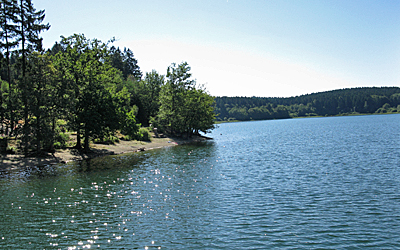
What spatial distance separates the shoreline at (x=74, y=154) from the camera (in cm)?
3722

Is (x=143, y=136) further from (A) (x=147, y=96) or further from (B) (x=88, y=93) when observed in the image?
(A) (x=147, y=96)

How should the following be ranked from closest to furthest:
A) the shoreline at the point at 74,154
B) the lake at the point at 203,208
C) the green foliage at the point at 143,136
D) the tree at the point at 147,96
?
the lake at the point at 203,208, the shoreline at the point at 74,154, the green foliage at the point at 143,136, the tree at the point at 147,96

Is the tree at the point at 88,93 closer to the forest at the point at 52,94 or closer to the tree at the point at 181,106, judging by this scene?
the forest at the point at 52,94

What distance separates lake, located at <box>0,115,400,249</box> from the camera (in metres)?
15.1

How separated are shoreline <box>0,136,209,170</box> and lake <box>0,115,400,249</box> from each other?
12.7ft

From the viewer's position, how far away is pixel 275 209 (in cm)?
1998

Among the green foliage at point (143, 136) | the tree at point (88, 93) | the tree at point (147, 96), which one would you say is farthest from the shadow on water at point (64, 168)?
the tree at point (147, 96)

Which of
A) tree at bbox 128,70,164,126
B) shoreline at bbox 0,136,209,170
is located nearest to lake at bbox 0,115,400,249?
shoreline at bbox 0,136,209,170

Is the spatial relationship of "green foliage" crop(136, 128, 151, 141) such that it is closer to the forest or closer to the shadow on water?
the forest

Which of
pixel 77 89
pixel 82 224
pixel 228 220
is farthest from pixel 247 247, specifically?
pixel 77 89

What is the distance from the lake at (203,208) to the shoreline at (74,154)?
388 centimetres

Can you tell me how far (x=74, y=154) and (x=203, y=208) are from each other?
1321 inches

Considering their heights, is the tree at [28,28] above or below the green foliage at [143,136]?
above

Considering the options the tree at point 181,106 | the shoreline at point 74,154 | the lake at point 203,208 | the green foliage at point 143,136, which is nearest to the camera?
the lake at point 203,208
